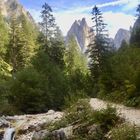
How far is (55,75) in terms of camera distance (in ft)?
155

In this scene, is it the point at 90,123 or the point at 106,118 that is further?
the point at 90,123

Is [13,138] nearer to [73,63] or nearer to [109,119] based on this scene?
[109,119]

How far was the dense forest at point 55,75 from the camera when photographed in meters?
25.0

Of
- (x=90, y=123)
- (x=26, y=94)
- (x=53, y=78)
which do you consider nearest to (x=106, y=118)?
(x=90, y=123)

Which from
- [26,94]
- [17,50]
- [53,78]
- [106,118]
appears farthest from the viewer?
[17,50]

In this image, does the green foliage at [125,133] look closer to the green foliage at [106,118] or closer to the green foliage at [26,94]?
the green foliage at [106,118]

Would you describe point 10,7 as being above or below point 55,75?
above

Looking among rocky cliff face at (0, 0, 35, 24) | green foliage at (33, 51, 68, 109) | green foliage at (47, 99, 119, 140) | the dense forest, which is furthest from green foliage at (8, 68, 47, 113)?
rocky cliff face at (0, 0, 35, 24)

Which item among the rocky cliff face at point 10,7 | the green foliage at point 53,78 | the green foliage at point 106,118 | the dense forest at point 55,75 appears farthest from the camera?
the rocky cliff face at point 10,7

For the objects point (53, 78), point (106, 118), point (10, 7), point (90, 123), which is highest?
point (10, 7)

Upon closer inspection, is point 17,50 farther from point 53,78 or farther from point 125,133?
point 125,133

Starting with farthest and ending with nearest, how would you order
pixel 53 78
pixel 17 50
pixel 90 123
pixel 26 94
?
pixel 17 50 < pixel 53 78 < pixel 26 94 < pixel 90 123

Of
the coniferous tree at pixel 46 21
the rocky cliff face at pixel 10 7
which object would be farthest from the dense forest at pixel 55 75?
the rocky cliff face at pixel 10 7

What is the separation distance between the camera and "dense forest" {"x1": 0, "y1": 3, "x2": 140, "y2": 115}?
82.1 feet
